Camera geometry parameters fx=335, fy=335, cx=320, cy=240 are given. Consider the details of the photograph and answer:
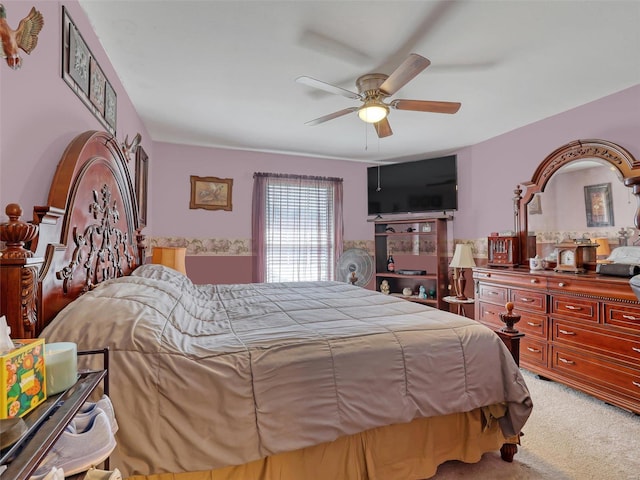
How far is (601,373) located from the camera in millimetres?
2479

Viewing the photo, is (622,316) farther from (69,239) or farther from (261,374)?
(69,239)

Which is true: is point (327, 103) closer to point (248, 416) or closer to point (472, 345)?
point (472, 345)

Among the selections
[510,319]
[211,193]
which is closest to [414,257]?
[211,193]

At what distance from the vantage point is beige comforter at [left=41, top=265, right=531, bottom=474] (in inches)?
47.6

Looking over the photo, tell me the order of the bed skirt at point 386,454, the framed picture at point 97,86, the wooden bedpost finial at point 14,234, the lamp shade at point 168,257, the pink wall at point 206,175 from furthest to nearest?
the pink wall at point 206,175 < the lamp shade at point 168,257 < the framed picture at point 97,86 < the bed skirt at point 386,454 < the wooden bedpost finial at point 14,234

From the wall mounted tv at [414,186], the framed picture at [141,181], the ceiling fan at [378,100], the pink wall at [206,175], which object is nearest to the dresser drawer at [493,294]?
the wall mounted tv at [414,186]

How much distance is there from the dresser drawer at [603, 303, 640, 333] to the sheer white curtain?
10.4 ft

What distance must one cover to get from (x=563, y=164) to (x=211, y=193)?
4.01 metres

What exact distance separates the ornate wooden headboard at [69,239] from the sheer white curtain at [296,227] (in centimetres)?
228

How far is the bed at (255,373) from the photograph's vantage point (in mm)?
1216

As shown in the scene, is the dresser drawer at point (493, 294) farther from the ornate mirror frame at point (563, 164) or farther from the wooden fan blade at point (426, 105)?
the wooden fan blade at point (426, 105)

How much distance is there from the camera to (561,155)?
3279 mm

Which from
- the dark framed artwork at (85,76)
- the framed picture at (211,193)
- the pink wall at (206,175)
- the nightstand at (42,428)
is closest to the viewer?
the nightstand at (42,428)

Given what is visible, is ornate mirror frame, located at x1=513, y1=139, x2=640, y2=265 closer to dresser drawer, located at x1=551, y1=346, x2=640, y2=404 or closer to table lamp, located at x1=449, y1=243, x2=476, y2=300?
table lamp, located at x1=449, y1=243, x2=476, y2=300
